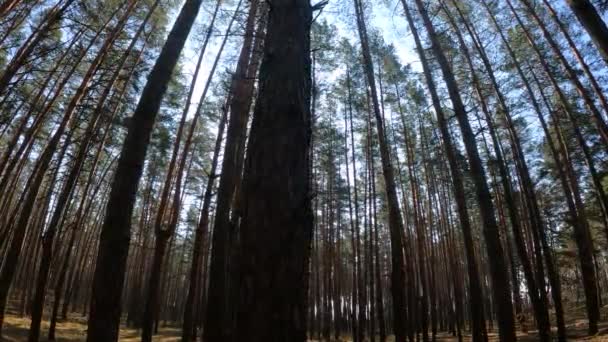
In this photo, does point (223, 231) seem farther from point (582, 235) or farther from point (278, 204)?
point (582, 235)

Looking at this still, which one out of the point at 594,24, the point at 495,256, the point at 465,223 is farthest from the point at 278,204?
the point at 465,223

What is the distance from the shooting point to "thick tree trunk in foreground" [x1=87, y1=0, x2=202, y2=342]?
3.21 m

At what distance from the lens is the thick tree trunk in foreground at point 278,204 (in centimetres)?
156

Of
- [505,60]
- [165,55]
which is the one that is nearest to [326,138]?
[505,60]

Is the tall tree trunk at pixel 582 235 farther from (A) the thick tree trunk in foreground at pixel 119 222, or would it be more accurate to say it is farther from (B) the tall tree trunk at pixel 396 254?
(A) the thick tree trunk in foreground at pixel 119 222

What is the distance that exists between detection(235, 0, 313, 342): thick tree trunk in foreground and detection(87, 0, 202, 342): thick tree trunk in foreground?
2.22m

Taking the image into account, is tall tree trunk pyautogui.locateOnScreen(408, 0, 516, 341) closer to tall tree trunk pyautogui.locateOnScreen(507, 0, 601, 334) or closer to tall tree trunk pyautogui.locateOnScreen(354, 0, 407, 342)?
tall tree trunk pyautogui.locateOnScreen(354, 0, 407, 342)

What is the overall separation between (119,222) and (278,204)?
2.41 m

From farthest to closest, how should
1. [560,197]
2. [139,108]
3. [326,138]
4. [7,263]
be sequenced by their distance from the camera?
[560,197]
[326,138]
[7,263]
[139,108]

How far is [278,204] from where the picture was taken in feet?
5.60

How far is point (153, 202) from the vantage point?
26.2m

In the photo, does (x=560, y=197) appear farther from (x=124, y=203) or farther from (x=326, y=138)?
(x=124, y=203)

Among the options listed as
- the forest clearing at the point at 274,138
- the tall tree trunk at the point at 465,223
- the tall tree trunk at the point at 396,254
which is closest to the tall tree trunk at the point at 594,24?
the forest clearing at the point at 274,138

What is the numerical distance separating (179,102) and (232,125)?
10.5m
